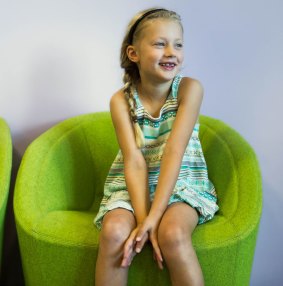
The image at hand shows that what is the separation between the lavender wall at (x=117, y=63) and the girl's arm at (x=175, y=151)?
1.17ft

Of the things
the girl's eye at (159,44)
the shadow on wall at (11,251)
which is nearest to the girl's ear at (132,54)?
the girl's eye at (159,44)

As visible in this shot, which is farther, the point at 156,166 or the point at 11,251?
the point at 11,251

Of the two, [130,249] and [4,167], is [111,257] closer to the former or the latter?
[130,249]

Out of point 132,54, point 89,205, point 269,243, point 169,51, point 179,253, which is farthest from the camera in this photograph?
point 269,243

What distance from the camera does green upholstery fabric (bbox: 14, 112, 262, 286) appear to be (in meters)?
1.13

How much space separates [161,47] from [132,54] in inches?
5.5

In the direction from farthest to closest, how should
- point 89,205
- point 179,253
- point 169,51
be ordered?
point 89,205 → point 169,51 → point 179,253

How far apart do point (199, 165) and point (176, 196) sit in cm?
21

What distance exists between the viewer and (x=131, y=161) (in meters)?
1.31

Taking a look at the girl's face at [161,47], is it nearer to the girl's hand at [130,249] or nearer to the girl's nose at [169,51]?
the girl's nose at [169,51]

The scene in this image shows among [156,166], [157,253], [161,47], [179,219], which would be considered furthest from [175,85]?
[157,253]

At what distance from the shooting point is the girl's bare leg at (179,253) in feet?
3.44

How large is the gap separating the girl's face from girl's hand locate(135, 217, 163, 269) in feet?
1.59

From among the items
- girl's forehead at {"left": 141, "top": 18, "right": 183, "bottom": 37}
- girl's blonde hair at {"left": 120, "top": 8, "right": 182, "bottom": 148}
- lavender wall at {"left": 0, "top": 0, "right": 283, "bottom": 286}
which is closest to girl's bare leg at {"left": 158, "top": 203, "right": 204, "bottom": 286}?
girl's blonde hair at {"left": 120, "top": 8, "right": 182, "bottom": 148}
